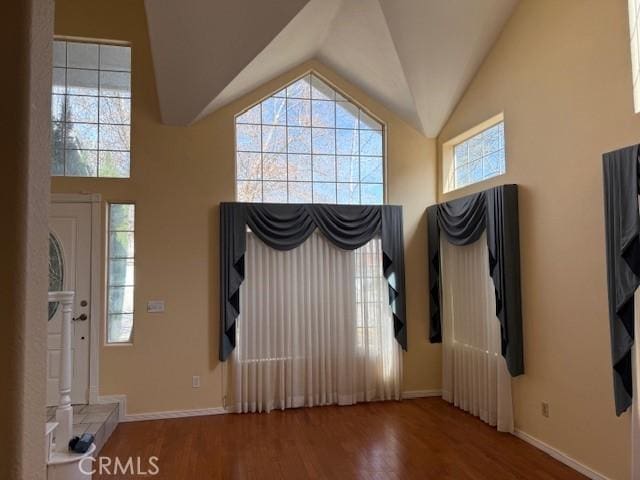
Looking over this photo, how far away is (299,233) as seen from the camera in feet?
14.8

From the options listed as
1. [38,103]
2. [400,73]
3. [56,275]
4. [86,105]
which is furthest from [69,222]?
[38,103]

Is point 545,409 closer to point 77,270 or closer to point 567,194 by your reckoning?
point 567,194

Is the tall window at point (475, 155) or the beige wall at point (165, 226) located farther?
the beige wall at point (165, 226)

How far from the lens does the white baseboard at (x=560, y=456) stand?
9.60 feet

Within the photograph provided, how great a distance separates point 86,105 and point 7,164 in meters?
4.53

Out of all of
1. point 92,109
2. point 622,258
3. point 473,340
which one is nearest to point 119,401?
point 92,109

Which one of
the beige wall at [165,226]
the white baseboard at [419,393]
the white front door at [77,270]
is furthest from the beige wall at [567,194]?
the white front door at [77,270]

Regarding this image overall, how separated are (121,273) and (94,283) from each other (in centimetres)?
27

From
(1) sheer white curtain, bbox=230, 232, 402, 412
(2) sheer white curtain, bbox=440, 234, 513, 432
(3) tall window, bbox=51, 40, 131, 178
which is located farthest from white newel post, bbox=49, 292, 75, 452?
(2) sheer white curtain, bbox=440, 234, 513, 432

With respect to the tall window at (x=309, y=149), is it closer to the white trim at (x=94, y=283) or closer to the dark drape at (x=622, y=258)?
the white trim at (x=94, y=283)

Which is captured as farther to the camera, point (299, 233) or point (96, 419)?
point (299, 233)

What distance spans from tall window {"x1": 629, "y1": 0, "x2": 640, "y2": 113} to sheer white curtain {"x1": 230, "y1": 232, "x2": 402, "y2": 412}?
2742 millimetres

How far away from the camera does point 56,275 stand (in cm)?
418

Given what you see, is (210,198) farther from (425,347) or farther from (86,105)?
(425,347)
